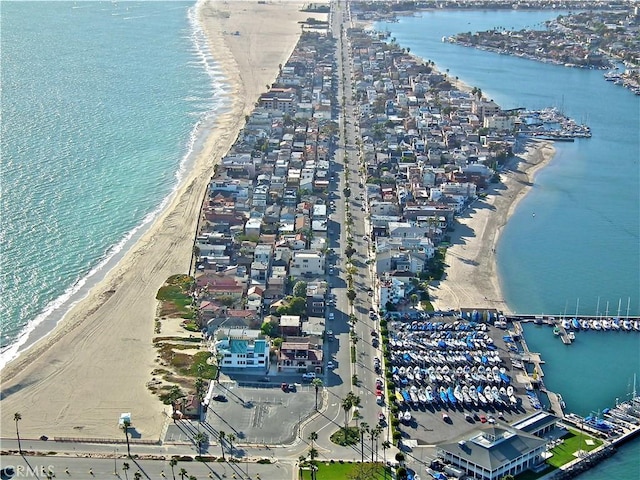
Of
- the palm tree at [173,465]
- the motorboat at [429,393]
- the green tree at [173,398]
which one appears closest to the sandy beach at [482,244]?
the motorboat at [429,393]

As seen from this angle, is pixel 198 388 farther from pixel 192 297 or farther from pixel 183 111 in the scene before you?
pixel 183 111

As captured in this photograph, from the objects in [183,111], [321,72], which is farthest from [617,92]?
[183,111]

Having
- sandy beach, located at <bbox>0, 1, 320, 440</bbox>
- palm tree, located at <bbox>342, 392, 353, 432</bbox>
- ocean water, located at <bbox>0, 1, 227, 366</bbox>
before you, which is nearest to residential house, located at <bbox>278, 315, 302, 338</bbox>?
sandy beach, located at <bbox>0, 1, 320, 440</bbox>

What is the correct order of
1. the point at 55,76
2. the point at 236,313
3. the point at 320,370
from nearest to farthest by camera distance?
the point at 320,370, the point at 236,313, the point at 55,76

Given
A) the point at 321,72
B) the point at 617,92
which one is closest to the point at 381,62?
the point at 321,72

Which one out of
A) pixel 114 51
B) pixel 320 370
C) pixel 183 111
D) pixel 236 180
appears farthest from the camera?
pixel 114 51

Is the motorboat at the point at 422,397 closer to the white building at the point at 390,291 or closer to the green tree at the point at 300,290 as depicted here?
the white building at the point at 390,291

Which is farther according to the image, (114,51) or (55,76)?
(114,51)
